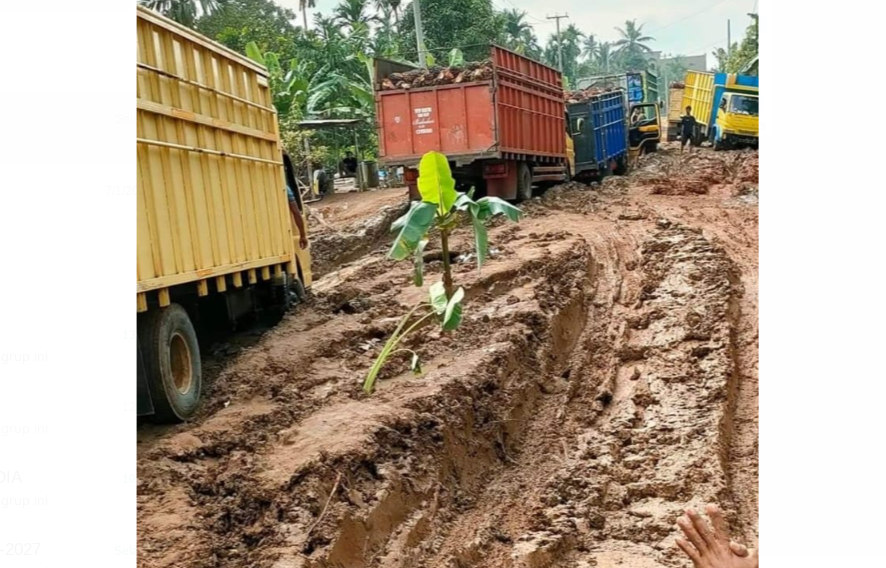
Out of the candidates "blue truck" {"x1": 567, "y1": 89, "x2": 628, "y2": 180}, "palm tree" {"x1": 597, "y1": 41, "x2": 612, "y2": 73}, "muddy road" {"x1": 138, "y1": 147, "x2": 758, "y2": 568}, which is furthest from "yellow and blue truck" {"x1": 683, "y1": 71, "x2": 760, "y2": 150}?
"palm tree" {"x1": 597, "y1": 41, "x2": 612, "y2": 73}

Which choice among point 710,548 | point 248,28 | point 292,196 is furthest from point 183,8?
point 710,548

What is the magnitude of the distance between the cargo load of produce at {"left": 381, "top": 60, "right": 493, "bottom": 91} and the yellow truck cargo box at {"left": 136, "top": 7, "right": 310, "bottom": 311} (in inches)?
193

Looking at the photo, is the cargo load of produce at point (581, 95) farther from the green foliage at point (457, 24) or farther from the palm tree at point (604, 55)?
the palm tree at point (604, 55)

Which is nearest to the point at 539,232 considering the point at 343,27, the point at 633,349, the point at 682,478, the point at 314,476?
the point at 633,349

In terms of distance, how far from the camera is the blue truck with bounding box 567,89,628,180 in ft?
58.6

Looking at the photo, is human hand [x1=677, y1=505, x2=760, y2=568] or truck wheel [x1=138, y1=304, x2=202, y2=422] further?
truck wheel [x1=138, y1=304, x2=202, y2=422]

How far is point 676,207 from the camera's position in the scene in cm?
1320

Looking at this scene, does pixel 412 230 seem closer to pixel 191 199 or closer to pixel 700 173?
pixel 191 199

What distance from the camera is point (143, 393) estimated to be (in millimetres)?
5312

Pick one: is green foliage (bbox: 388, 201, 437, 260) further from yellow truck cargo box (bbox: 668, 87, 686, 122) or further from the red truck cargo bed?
yellow truck cargo box (bbox: 668, 87, 686, 122)

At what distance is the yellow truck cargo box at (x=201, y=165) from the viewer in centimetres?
Answer: 511

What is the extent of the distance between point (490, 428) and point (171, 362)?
223cm

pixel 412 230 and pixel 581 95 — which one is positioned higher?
pixel 581 95

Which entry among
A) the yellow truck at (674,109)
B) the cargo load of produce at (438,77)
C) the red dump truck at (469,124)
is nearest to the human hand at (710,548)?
the red dump truck at (469,124)
